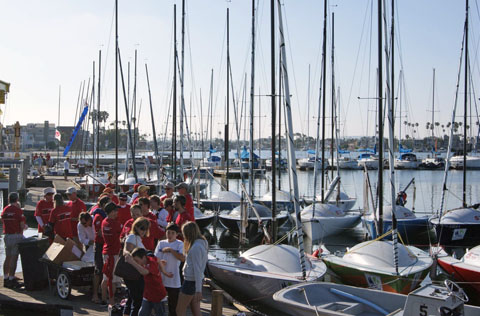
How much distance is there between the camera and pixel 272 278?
10500mm

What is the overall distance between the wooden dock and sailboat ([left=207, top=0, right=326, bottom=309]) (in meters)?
0.82

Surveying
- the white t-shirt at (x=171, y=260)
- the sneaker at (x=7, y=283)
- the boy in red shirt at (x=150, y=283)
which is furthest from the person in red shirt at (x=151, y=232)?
the sneaker at (x=7, y=283)

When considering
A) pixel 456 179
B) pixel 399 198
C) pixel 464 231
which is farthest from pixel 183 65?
pixel 456 179

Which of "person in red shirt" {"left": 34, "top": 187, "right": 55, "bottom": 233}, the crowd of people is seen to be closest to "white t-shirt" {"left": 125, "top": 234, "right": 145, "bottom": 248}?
the crowd of people

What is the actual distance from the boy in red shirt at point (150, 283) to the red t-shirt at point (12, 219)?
15.0 feet

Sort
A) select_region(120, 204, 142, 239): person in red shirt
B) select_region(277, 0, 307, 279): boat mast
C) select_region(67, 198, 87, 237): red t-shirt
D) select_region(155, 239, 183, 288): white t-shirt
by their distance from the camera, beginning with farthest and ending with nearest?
1. select_region(67, 198, 87, 237): red t-shirt
2. select_region(277, 0, 307, 279): boat mast
3. select_region(120, 204, 142, 239): person in red shirt
4. select_region(155, 239, 183, 288): white t-shirt

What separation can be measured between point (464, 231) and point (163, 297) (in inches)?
620

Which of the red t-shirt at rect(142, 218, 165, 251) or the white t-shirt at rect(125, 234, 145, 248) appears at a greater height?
the white t-shirt at rect(125, 234, 145, 248)

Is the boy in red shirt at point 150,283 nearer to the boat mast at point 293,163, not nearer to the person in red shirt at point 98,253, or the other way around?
the person in red shirt at point 98,253

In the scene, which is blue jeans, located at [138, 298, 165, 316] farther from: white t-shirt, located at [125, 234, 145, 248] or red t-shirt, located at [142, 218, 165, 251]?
red t-shirt, located at [142, 218, 165, 251]

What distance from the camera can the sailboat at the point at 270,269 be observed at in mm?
10438

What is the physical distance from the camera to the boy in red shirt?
7.21 metres

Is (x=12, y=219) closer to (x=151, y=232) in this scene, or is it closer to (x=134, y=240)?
(x=151, y=232)

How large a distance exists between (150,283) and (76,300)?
3.03 m
